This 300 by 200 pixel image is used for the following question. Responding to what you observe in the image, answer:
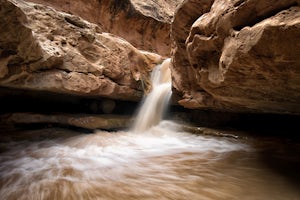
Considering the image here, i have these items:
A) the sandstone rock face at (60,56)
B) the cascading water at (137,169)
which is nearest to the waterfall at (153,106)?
the sandstone rock face at (60,56)

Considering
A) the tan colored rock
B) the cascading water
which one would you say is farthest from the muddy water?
the tan colored rock

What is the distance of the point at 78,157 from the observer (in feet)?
12.3

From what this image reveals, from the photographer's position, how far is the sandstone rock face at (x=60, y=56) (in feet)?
11.4

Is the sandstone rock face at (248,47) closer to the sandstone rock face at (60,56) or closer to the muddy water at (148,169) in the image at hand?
the muddy water at (148,169)

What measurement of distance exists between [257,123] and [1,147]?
22.0 ft

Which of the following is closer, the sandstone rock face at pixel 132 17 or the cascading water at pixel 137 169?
the cascading water at pixel 137 169

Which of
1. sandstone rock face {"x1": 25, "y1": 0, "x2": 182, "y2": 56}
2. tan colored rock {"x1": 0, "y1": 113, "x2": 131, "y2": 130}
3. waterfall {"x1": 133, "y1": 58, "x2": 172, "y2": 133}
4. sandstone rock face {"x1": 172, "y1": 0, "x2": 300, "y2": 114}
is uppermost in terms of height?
sandstone rock face {"x1": 25, "y1": 0, "x2": 182, "y2": 56}

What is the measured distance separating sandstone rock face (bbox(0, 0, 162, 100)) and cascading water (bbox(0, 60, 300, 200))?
1.32 metres

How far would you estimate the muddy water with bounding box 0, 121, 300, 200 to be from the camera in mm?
2324

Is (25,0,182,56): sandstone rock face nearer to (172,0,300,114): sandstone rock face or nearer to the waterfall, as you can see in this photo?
the waterfall

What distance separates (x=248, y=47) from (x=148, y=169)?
7.02 ft

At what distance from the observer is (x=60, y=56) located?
14.9 ft

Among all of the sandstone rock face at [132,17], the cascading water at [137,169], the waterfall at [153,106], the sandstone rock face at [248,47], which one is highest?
the sandstone rock face at [132,17]

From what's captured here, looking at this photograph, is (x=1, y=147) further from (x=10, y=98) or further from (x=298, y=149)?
(x=298, y=149)
